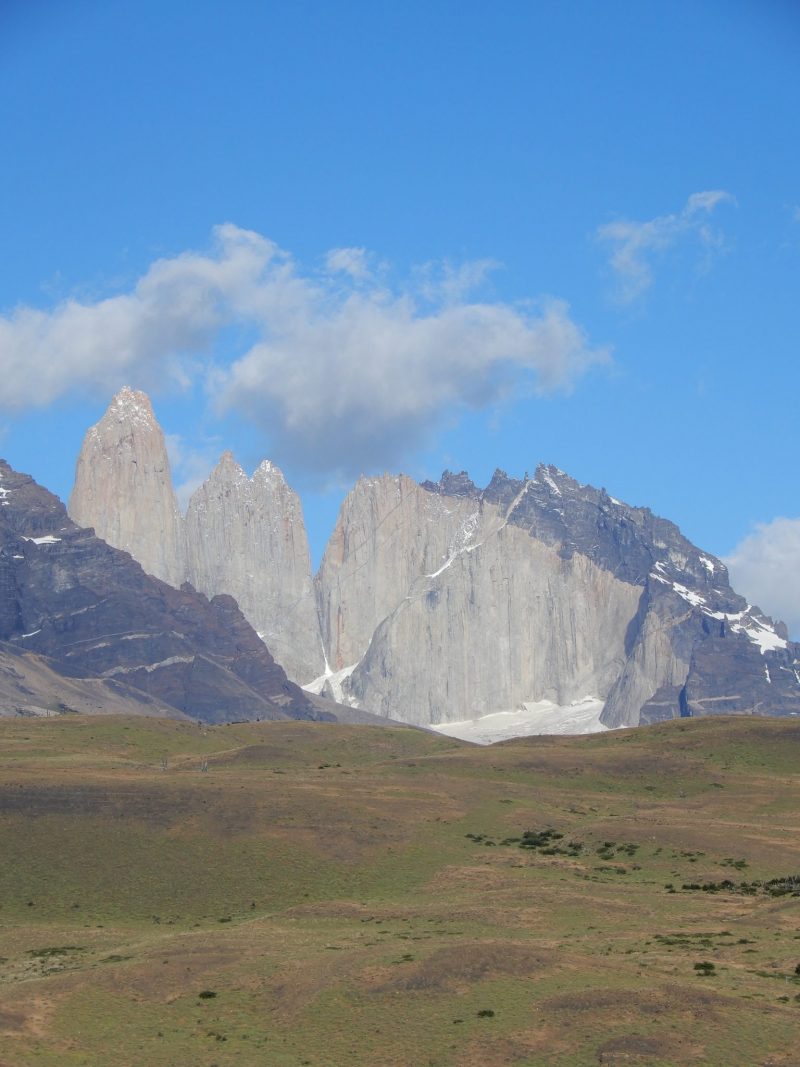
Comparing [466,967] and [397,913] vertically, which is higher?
[397,913]

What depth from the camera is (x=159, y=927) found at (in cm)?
9994

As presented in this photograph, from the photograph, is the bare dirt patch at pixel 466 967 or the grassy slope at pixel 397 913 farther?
the bare dirt patch at pixel 466 967

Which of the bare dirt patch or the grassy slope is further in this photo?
the bare dirt patch

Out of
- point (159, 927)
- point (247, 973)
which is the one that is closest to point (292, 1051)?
point (247, 973)

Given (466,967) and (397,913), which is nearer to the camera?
(466,967)

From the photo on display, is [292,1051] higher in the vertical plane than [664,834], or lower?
lower

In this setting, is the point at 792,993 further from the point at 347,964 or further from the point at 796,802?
the point at 796,802

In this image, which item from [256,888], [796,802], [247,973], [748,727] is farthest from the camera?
[748,727]

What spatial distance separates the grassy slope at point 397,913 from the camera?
2736 inches

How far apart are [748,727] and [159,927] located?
10999cm

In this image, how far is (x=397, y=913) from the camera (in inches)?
3939

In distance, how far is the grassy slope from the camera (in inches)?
2736

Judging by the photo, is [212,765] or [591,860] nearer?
[591,860]

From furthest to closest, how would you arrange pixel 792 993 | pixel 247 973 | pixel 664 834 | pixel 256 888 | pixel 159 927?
pixel 664 834, pixel 256 888, pixel 159 927, pixel 247 973, pixel 792 993
